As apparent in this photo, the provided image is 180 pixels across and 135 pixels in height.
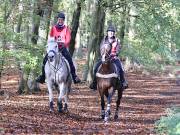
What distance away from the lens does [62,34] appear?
54.2 feet

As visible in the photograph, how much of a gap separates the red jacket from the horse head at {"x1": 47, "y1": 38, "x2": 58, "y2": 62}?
54cm

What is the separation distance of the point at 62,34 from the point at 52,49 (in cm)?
95

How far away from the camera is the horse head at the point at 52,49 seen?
15648 millimetres

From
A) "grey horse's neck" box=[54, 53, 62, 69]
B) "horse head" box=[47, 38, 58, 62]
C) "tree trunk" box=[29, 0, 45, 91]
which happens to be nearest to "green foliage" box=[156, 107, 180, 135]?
"grey horse's neck" box=[54, 53, 62, 69]

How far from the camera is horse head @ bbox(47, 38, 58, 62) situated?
51.3 ft

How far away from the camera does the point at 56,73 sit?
1619 centimetres

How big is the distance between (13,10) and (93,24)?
9.50 meters

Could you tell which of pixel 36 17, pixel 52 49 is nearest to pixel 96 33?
pixel 36 17

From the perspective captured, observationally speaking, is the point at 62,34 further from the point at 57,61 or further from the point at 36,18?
the point at 36,18

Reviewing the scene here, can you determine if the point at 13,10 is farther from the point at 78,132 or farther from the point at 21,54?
the point at 78,132

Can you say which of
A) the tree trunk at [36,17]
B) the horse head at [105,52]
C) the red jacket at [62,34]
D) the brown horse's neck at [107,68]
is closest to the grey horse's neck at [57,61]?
the red jacket at [62,34]

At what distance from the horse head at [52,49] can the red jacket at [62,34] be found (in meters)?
0.54

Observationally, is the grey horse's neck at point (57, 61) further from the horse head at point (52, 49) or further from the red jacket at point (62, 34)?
the red jacket at point (62, 34)

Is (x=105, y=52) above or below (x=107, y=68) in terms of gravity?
above
